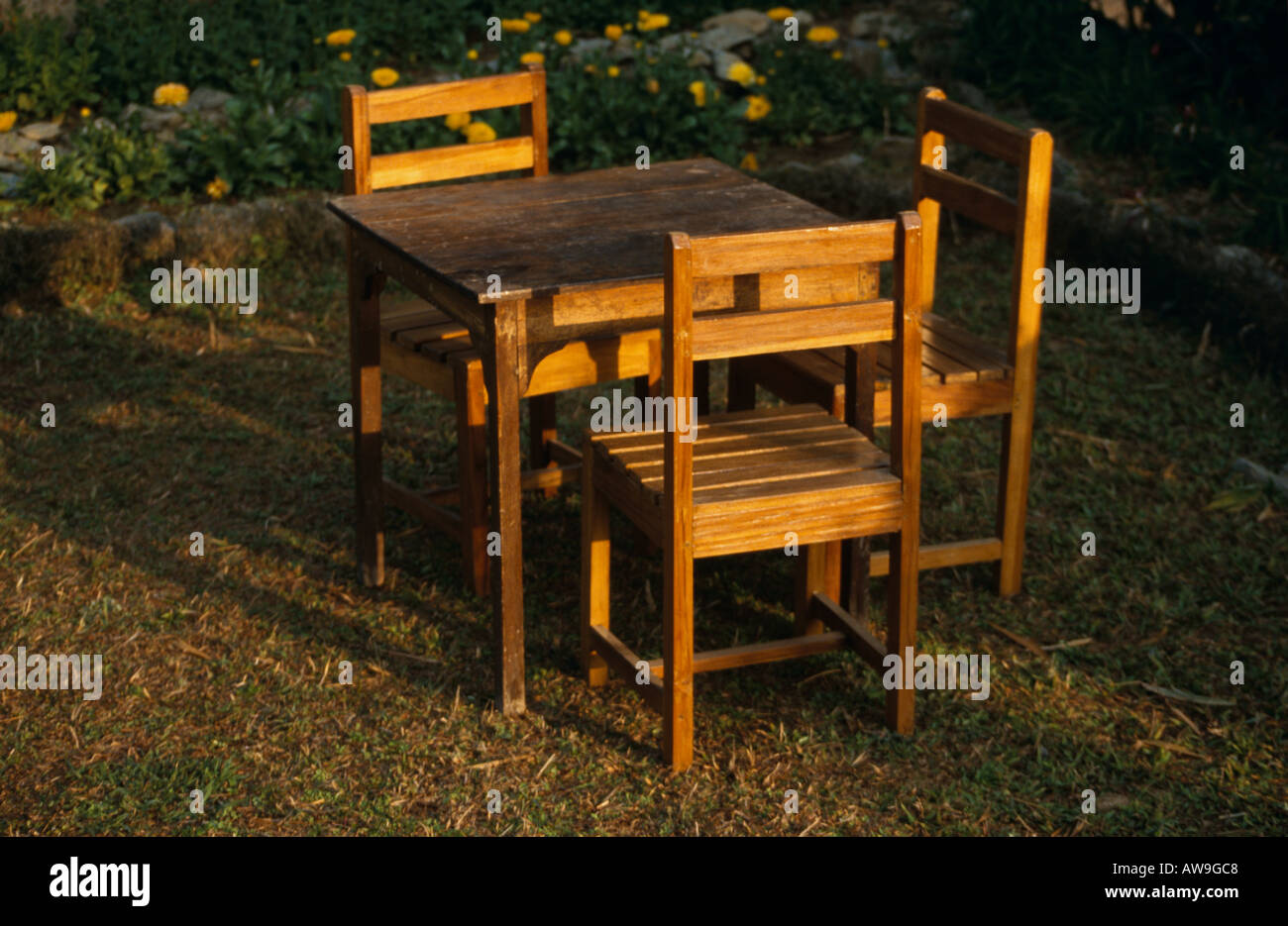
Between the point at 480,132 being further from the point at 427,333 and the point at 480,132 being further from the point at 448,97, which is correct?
the point at 427,333

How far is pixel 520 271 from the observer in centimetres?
395

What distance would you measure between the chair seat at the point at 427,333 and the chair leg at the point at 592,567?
60 centimetres

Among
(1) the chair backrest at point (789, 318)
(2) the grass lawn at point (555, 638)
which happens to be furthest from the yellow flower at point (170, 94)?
(1) the chair backrest at point (789, 318)

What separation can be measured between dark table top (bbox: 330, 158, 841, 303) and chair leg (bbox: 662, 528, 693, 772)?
0.67m

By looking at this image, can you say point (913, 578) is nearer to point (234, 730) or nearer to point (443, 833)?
point (443, 833)

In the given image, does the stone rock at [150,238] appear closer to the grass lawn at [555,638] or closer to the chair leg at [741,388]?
the grass lawn at [555,638]

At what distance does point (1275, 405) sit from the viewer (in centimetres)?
586

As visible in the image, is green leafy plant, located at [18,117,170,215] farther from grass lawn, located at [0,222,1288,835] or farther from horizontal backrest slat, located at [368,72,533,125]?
horizontal backrest slat, located at [368,72,533,125]

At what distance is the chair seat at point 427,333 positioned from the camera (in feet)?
15.2

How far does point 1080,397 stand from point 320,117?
3.50 meters

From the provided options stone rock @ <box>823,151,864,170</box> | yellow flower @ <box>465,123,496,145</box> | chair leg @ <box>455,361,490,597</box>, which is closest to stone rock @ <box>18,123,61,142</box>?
yellow flower @ <box>465,123,496,145</box>

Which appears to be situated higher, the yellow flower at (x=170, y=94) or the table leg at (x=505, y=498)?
the yellow flower at (x=170, y=94)

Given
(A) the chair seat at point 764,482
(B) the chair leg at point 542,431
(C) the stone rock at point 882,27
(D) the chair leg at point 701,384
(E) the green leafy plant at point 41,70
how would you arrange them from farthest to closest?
(C) the stone rock at point 882,27 → (E) the green leafy plant at point 41,70 → (B) the chair leg at point 542,431 → (D) the chair leg at point 701,384 → (A) the chair seat at point 764,482

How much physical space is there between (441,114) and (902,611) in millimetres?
2045
